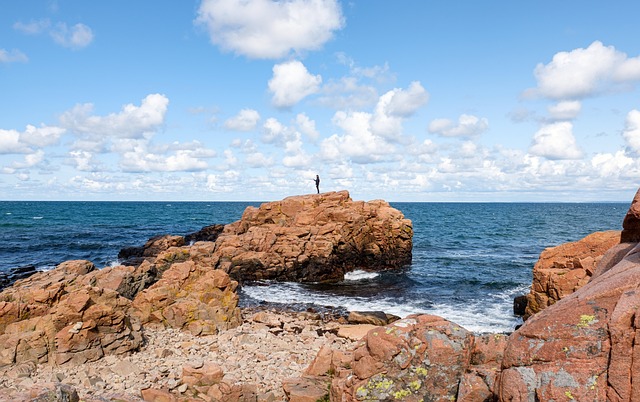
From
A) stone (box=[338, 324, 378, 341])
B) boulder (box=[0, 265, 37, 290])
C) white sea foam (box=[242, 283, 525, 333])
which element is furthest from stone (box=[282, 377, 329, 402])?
boulder (box=[0, 265, 37, 290])

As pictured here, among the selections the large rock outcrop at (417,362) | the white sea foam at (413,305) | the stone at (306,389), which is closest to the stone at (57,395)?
the stone at (306,389)

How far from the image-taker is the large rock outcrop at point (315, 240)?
4278 centimetres

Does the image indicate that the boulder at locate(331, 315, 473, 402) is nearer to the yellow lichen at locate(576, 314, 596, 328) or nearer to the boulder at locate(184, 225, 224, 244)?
the yellow lichen at locate(576, 314, 596, 328)

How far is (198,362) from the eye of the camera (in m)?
18.6

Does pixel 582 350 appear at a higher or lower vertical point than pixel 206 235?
higher

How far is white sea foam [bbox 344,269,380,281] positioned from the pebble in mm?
19237

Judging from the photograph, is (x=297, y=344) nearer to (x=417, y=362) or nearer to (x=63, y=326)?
(x=63, y=326)

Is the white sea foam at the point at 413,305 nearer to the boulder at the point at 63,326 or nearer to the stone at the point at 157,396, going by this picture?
the boulder at the point at 63,326

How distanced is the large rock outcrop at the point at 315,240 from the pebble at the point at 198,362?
16.7 metres

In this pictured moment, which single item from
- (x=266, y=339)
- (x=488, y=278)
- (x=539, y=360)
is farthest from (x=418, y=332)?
(x=488, y=278)

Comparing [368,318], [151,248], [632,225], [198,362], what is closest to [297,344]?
[198,362]

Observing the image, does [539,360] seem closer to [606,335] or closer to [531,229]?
[606,335]

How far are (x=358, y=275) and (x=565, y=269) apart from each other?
81.8 ft

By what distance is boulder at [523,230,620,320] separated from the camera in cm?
2139
